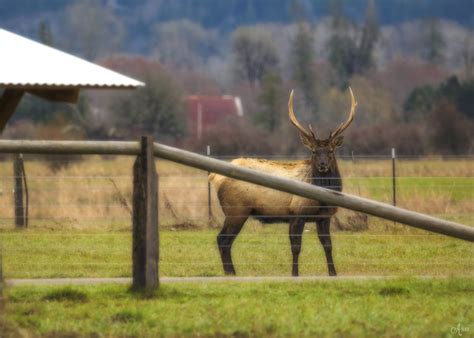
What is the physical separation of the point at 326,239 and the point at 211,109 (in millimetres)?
71237

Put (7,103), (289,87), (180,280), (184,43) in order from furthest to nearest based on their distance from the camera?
1. (184,43)
2. (289,87)
3. (180,280)
4. (7,103)

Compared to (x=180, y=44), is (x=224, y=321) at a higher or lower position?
lower

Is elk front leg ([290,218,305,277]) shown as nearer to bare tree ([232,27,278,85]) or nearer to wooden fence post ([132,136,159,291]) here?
wooden fence post ([132,136,159,291])

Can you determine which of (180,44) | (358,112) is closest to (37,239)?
(358,112)

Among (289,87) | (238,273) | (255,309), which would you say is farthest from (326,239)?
(289,87)

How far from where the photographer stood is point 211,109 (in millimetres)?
87125

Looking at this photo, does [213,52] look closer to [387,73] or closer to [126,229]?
[387,73]

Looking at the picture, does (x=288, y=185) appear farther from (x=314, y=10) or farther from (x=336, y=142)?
(x=314, y=10)

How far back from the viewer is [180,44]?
6447 inches

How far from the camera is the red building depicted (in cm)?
8136

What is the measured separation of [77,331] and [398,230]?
32.6ft

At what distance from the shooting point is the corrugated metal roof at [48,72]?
13.1 m

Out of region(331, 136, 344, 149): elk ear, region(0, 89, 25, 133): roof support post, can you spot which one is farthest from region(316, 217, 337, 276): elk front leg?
region(0, 89, 25, 133): roof support post

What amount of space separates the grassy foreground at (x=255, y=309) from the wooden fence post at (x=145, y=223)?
0.62ft
